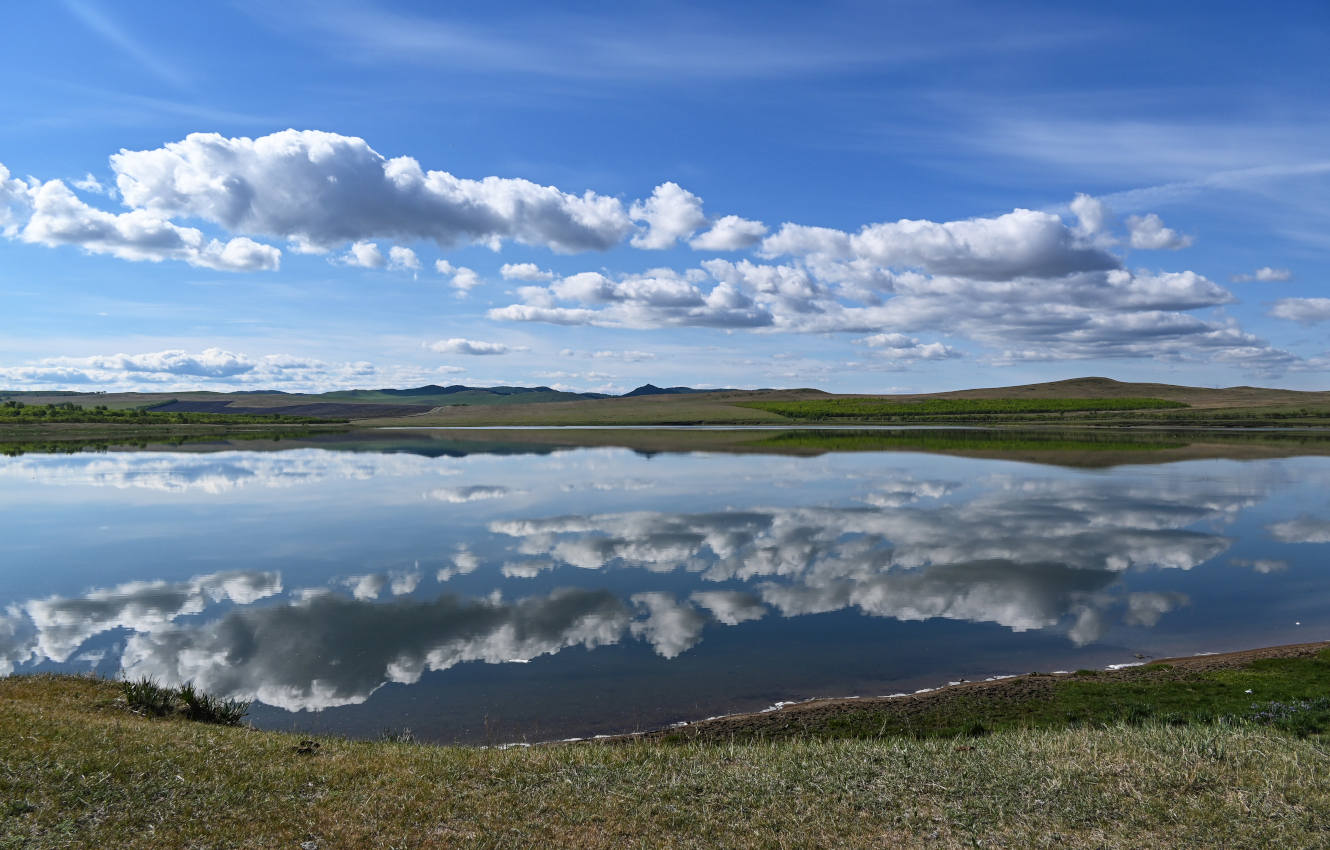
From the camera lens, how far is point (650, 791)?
8562mm

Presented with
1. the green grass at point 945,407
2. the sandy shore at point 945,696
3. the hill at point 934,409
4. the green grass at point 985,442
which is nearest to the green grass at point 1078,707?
the sandy shore at point 945,696

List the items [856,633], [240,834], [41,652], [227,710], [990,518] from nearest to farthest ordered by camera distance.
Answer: [240,834], [227,710], [41,652], [856,633], [990,518]

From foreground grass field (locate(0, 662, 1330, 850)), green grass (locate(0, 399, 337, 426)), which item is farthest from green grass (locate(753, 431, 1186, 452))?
green grass (locate(0, 399, 337, 426))

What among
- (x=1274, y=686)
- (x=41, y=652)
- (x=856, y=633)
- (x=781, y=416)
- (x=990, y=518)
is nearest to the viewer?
(x=1274, y=686)

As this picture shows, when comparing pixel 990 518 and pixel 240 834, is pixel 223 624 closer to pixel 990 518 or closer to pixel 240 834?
pixel 240 834

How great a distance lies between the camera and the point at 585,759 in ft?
31.3

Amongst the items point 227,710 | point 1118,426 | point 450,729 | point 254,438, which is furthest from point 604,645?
point 1118,426

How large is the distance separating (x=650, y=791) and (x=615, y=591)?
10787 millimetres

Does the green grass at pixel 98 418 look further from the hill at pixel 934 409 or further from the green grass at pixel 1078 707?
the green grass at pixel 1078 707

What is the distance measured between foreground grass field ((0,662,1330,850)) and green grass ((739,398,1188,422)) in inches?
4869

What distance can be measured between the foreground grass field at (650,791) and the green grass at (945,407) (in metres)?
124

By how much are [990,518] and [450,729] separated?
2380 cm

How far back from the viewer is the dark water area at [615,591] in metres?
13.6

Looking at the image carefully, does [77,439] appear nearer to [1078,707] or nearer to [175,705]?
[175,705]
